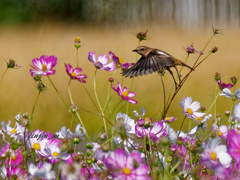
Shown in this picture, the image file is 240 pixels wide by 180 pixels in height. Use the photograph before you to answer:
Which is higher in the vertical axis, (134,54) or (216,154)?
(216,154)

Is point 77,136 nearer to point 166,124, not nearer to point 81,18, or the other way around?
point 166,124

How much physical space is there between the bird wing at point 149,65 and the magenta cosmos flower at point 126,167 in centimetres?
43

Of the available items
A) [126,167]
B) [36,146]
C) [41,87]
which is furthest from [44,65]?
[126,167]

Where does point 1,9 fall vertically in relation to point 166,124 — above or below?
below

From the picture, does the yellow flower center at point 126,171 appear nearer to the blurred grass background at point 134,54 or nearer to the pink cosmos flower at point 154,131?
the pink cosmos flower at point 154,131

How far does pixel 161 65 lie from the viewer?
2.94ft

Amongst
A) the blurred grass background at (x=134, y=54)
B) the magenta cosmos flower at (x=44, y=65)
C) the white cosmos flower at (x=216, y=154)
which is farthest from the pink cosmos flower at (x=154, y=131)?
the blurred grass background at (x=134, y=54)

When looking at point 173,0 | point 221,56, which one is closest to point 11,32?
point 173,0

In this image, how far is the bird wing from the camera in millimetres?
872

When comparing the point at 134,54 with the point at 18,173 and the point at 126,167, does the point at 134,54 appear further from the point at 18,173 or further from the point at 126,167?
the point at 126,167

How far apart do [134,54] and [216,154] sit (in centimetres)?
293

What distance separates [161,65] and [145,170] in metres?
0.49

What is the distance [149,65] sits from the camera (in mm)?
888

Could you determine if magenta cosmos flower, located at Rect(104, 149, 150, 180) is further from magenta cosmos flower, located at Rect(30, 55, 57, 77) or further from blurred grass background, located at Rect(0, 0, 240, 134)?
blurred grass background, located at Rect(0, 0, 240, 134)
